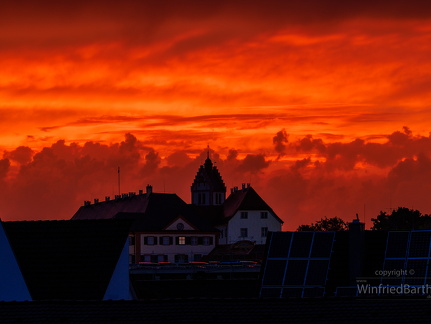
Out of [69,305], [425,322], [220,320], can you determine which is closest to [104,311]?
[69,305]

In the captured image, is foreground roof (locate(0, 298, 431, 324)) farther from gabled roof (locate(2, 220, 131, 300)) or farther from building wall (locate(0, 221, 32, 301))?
building wall (locate(0, 221, 32, 301))

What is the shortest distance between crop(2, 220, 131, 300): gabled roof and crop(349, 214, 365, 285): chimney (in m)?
12.7

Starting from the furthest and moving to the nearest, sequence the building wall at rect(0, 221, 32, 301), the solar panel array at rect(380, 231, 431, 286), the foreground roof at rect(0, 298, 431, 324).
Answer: the solar panel array at rect(380, 231, 431, 286) → the building wall at rect(0, 221, 32, 301) → the foreground roof at rect(0, 298, 431, 324)

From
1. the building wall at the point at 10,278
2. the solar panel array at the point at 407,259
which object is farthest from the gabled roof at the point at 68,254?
the solar panel array at the point at 407,259

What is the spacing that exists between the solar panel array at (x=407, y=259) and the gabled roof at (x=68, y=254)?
14.8 m

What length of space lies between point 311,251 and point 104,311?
82.2 feet

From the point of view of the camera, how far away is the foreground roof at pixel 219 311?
131ft

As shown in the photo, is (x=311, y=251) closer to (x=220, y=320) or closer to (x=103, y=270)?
(x=103, y=270)

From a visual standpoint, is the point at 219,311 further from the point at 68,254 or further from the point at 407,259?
the point at 407,259

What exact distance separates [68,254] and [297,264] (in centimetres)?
1288

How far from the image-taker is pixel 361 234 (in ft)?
211

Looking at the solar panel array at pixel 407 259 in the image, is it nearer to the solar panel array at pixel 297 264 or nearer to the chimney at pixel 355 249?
the chimney at pixel 355 249

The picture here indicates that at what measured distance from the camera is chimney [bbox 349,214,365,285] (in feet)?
208

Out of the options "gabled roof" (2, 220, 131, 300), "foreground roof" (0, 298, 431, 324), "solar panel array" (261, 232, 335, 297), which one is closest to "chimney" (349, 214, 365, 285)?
"solar panel array" (261, 232, 335, 297)
